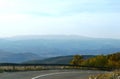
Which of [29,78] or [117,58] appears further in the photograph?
[117,58]

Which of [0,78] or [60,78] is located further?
[60,78]

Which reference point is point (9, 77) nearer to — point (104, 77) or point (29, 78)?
point (29, 78)

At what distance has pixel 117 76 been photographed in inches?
805

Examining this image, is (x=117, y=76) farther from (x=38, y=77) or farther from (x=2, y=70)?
(x=2, y=70)

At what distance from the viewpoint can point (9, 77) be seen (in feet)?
85.5

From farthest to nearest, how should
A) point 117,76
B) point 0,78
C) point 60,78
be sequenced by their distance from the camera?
point 60,78
point 0,78
point 117,76

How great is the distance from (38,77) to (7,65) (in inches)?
248

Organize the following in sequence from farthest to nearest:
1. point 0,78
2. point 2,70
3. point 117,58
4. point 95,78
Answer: point 117,58, point 2,70, point 0,78, point 95,78

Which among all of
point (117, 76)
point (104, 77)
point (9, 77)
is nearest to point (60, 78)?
point (9, 77)

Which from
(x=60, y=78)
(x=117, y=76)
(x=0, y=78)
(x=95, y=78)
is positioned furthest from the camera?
(x=60, y=78)

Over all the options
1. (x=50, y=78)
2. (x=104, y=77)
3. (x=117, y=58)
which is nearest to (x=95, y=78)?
(x=104, y=77)

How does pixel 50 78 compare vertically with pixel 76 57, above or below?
below

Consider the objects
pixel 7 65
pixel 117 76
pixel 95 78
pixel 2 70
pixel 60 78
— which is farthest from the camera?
pixel 7 65

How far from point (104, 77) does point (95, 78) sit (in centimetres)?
57
